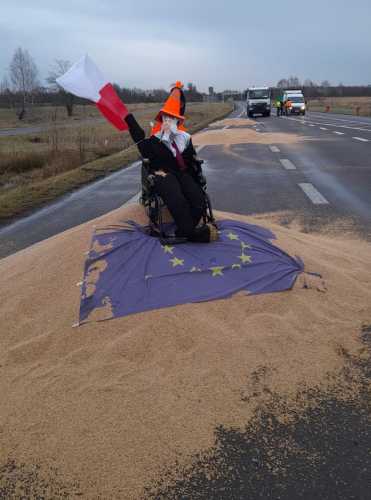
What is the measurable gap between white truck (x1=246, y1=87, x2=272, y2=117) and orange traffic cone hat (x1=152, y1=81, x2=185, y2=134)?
129 ft

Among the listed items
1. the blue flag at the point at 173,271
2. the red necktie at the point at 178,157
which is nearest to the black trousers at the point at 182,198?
the red necktie at the point at 178,157

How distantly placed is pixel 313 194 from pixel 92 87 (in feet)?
17.2

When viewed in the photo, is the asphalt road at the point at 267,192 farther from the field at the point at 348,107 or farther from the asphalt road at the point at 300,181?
the field at the point at 348,107

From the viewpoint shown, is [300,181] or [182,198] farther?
[300,181]

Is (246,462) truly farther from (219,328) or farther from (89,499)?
(219,328)

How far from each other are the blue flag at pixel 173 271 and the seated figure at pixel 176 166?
0.77ft

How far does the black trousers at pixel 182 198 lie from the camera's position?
4477 millimetres

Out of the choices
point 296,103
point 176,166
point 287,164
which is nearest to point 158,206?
point 176,166

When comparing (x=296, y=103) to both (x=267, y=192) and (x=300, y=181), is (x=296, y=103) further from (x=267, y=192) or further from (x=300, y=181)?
(x=267, y=192)

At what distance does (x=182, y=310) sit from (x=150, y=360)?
63 centimetres

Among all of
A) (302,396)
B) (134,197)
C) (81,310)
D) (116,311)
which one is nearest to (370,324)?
(302,396)

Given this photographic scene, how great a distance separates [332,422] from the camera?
2.52 meters

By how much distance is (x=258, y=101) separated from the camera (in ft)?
139

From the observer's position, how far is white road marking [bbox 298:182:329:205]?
796 cm
